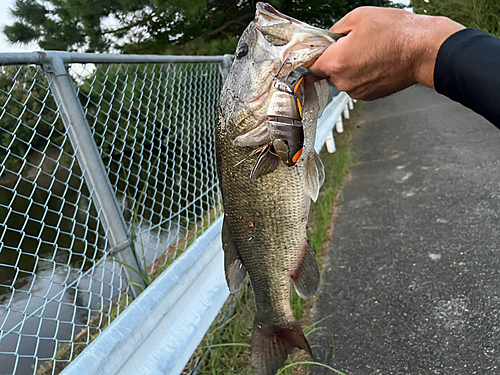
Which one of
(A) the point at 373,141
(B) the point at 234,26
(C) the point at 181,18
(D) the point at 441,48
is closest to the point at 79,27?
(C) the point at 181,18

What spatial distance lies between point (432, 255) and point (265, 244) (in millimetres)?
1894

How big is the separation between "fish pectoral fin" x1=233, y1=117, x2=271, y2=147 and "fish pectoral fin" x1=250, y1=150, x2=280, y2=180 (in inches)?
2.0

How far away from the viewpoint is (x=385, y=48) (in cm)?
→ 131

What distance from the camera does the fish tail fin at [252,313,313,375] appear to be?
72.6 inches

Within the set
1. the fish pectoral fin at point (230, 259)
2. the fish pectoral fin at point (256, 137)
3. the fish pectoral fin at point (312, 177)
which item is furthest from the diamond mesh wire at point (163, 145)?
the fish pectoral fin at point (312, 177)

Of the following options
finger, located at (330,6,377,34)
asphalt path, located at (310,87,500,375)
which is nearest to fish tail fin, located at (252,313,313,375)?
asphalt path, located at (310,87,500,375)

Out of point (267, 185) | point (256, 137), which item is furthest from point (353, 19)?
point (267, 185)

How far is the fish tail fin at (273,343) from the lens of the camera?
184 cm

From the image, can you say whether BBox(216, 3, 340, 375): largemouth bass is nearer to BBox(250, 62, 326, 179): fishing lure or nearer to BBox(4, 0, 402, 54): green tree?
BBox(250, 62, 326, 179): fishing lure

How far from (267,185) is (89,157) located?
1132 mm

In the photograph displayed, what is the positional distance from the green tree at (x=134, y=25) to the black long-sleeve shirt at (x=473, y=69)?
8.92 m

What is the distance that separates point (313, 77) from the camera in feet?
4.81

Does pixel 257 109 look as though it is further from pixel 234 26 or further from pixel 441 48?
pixel 234 26

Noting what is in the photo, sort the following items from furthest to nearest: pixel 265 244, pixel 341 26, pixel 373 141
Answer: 1. pixel 373 141
2. pixel 265 244
3. pixel 341 26
